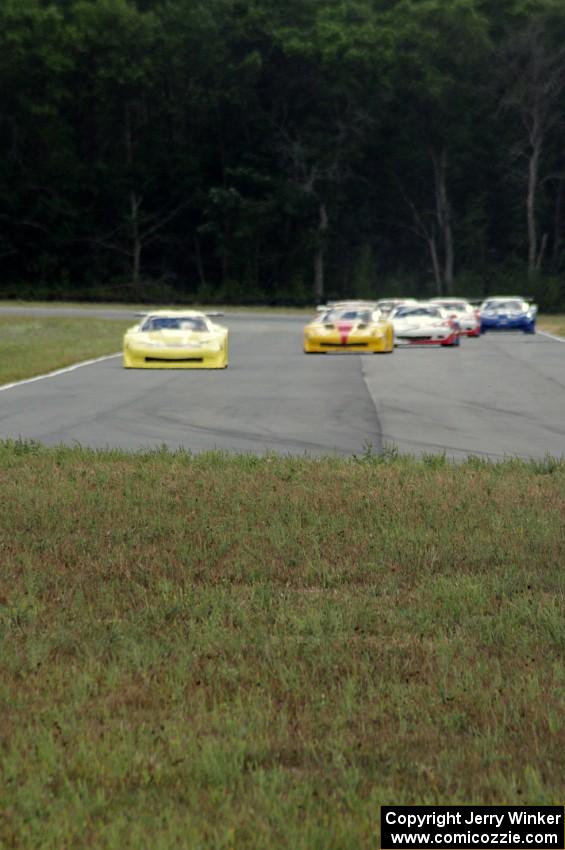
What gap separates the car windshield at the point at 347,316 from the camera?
41.1m

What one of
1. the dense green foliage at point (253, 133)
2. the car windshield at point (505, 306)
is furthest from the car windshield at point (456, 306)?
the dense green foliage at point (253, 133)

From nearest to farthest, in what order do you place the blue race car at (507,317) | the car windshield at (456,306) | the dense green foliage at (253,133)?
the car windshield at (456,306) → the blue race car at (507,317) → the dense green foliage at (253,133)

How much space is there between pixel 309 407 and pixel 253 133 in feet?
266

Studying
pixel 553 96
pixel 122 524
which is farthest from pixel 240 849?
pixel 553 96

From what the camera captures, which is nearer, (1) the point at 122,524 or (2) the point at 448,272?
(1) the point at 122,524

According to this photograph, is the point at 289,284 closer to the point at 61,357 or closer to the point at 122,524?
the point at 61,357

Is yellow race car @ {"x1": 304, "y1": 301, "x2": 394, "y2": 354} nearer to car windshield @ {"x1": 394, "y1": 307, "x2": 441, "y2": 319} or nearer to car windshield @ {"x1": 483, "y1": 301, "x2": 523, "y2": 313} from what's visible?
car windshield @ {"x1": 394, "y1": 307, "x2": 441, "y2": 319}

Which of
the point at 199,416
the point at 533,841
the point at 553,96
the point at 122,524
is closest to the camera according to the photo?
the point at 533,841

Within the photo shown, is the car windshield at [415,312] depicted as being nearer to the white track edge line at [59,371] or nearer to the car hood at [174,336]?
the white track edge line at [59,371]

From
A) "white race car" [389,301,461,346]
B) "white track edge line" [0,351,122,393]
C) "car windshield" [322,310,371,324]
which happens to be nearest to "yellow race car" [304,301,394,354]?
"car windshield" [322,310,371,324]

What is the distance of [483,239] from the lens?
10738cm

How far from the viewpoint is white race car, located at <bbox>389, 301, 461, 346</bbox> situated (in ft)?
147

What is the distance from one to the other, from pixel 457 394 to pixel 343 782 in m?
20.1

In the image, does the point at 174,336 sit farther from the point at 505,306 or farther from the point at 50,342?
the point at 505,306
